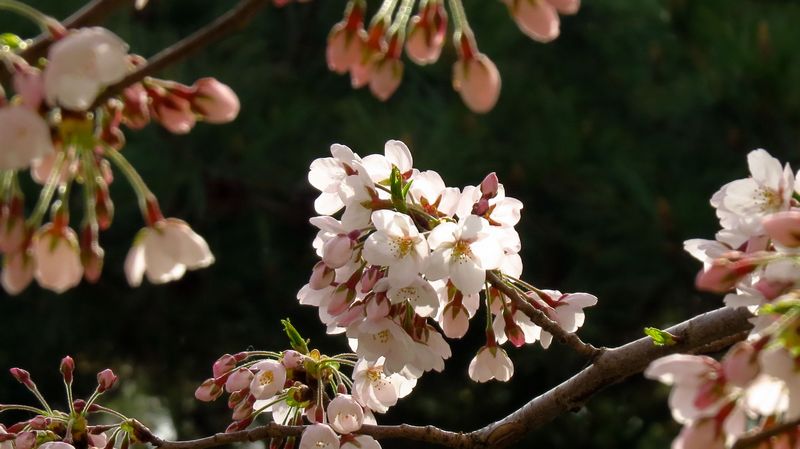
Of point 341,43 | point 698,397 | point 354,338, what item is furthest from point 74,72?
point 354,338

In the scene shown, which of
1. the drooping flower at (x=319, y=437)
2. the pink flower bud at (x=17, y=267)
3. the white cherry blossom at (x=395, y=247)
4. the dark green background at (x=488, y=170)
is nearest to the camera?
the pink flower bud at (x=17, y=267)

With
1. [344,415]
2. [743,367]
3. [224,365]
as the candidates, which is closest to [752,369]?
[743,367]

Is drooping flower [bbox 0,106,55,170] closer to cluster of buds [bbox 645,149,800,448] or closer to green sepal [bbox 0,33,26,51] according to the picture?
green sepal [bbox 0,33,26,51]

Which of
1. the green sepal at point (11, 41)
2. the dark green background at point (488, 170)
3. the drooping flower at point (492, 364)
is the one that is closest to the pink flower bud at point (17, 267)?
the green sepal at point (11, 41)

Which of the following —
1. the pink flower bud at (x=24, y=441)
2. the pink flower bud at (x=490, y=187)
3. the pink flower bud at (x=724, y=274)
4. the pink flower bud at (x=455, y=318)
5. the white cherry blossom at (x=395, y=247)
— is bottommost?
the pink flower bud at (x=24, y=441)

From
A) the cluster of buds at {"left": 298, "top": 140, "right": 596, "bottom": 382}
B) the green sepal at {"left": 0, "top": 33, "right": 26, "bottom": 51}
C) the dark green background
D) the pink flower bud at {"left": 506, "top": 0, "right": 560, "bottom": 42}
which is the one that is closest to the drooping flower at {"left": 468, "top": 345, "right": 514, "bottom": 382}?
the cluster of buds at {"left": 298, "top": 140, "right": 596, "bottom": 382}

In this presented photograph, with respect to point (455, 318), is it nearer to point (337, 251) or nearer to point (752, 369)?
point (337, 251)

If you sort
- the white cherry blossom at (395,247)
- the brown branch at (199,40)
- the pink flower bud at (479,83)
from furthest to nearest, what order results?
the white cherry blossom at (395,247), the pink flower bud at (479,83), the brown branch at (199,40)

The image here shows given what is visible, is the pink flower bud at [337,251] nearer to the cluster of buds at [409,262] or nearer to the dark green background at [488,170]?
the cluster of buds at [409,262]
